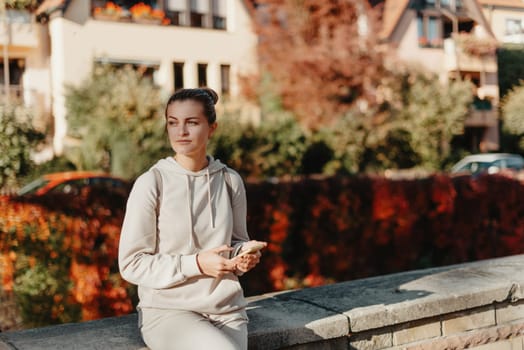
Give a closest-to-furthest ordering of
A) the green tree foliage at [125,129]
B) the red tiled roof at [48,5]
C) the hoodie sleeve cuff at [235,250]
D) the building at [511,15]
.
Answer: the hoodie sleeve cuff at [235,250], the building at [511,15], the green tree foliage at [125,129], the red tiled roof at [48,5]

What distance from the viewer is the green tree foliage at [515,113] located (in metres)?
33.8

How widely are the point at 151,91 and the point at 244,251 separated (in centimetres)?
1727

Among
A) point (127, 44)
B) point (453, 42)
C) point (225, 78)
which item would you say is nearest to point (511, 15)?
point (225, 78)

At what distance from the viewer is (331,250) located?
7195 millimetres

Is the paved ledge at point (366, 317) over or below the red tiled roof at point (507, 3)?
below

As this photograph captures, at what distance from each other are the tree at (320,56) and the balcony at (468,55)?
1069 cm

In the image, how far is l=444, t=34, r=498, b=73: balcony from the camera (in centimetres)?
3412

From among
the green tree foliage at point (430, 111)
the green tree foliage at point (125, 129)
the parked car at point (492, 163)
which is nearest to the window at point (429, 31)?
the green tree foliage at point (430, 111)

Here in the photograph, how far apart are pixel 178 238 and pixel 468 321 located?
197 cm

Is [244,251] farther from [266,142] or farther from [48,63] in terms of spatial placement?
[48,63]

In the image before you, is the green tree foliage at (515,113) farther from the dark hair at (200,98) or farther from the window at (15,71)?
the dark hair at (200,98)

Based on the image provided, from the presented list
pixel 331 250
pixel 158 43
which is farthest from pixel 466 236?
pixel 158 43

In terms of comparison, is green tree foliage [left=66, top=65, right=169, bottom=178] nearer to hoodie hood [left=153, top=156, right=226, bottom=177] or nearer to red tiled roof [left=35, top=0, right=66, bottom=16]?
red tiled roof [left=35, top=0, right=66, bottom=16]

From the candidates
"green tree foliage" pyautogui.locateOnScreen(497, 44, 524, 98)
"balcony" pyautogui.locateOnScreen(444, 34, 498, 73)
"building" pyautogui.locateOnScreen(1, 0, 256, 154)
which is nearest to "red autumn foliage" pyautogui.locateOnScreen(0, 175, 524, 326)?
"building" pyautogui.locateOnScreen(1, 0, 256, 154)
